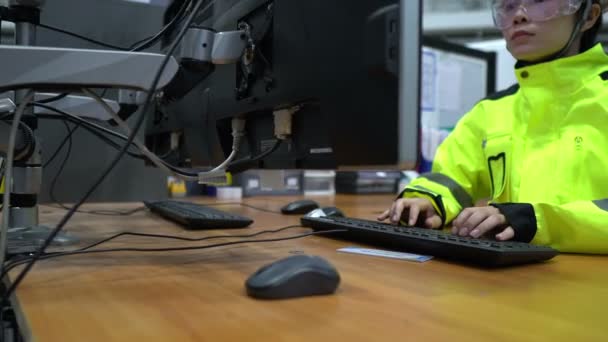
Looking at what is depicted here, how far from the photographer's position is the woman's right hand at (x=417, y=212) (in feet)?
3.13

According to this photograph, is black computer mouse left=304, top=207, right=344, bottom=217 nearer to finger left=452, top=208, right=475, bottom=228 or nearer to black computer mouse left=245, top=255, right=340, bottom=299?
finger left=452, top=208, right=475, bottom=228

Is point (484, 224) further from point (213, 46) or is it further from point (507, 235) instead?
point (213, 46)

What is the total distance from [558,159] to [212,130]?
2.07ft

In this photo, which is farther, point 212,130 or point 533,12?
point 533,12

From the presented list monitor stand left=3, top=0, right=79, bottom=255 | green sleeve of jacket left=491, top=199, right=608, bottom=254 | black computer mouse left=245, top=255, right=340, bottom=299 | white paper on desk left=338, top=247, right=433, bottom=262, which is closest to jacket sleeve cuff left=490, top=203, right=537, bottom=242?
green sleeve of jacket left=491, top=199, right=608, bottom=254

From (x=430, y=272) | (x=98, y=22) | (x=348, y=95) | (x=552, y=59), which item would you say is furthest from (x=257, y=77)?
(x=98, y=22)

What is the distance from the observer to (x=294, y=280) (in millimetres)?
453

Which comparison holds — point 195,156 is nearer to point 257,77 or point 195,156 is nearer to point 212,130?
point 212,130

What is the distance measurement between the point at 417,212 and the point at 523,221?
0.76 ft

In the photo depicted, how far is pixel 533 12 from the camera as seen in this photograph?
3.35ft

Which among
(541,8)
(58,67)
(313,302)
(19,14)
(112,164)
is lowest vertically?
(313,302)

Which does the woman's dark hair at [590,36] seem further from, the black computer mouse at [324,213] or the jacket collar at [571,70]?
the black computer mouse at [324,213]

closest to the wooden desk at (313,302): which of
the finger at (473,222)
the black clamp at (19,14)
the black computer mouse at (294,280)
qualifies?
the black computer mouse at (294,280)

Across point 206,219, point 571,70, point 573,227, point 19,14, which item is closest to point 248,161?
point 206,219
